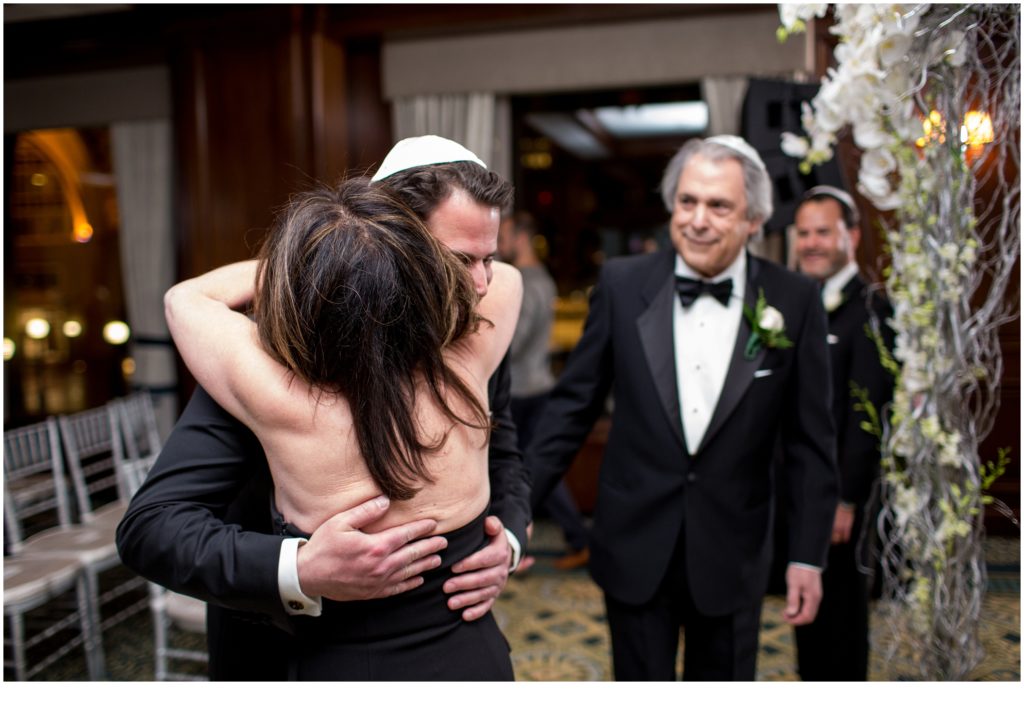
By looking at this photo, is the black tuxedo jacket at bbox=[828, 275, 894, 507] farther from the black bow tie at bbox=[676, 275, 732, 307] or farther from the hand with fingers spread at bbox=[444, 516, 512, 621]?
the hand with fingers spread at bbox=[444, 516, 512, 621]

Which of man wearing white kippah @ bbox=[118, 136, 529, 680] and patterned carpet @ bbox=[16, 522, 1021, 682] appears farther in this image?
patterned carpet @ bbox=[16, 522, 1021, 682]

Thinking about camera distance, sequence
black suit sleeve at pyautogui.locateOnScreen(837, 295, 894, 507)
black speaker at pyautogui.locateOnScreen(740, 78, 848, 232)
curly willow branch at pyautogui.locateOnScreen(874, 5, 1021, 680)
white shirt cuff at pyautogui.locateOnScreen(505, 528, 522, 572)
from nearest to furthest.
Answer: white shirt cuff at pyautogui.locateOnScreen(505, 528, 522, 572) → curly willow branch at pyautogui.locateOnScreen(874, 5, 1021, 680) → black suit sleeve at pyautogui.locateOnScreen(837, 295, 894, 507) → black speaker at pyautogui.locateOnScreen(740, 78, 848, 232)

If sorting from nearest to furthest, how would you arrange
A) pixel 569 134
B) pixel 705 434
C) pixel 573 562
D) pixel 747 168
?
1. pixel 705 434
2. pixel 747 168
3. pixel 573 562
4. pixel 569 134

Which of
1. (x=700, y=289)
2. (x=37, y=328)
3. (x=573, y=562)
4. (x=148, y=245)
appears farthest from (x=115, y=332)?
(x=700, y=289)

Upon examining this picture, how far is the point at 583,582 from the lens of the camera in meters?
4.39

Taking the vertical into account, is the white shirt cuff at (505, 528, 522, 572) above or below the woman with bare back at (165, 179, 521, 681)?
below

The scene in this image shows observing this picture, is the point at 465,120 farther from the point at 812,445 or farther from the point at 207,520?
the point at 207,520

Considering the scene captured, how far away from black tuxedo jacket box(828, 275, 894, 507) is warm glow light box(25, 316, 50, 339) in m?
6.46

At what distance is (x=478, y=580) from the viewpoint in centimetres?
132

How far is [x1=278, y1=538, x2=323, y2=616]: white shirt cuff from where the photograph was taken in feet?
3.84

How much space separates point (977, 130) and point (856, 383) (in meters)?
1.19

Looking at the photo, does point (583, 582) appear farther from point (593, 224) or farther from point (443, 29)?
point (443, 29)

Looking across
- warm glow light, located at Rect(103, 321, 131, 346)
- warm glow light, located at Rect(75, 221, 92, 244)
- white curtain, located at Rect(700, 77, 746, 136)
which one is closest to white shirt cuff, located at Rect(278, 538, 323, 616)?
white curtain, located at Rect(700, 77, 746, 136)

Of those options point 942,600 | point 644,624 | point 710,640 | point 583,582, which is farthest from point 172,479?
point 583,582
